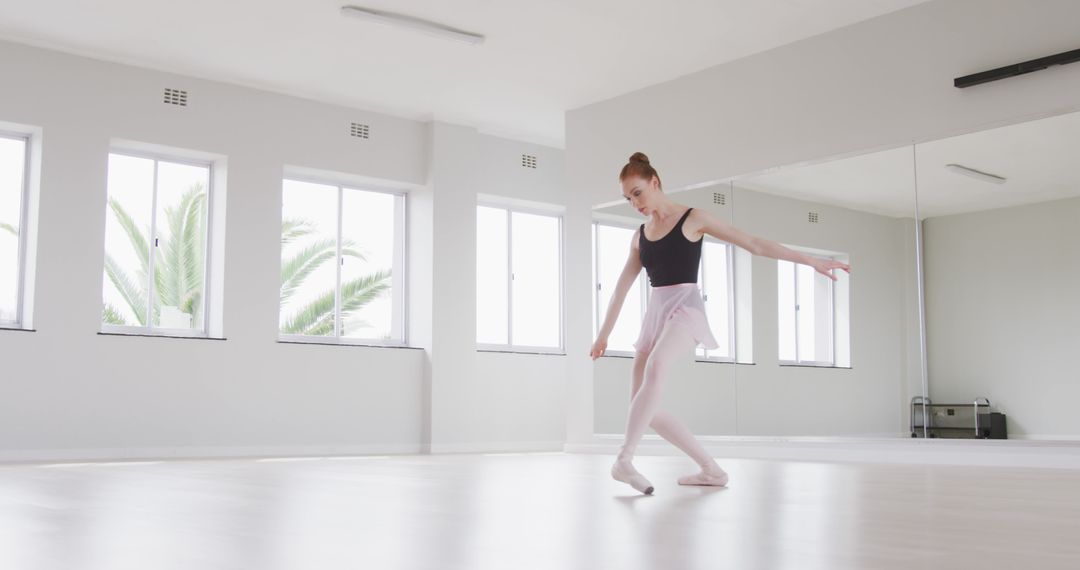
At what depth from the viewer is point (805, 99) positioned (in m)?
7.65

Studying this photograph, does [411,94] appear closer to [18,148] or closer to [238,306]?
[238,306]

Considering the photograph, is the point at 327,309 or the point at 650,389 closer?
the point at 650,389

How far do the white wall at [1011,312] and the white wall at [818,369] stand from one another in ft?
0.75

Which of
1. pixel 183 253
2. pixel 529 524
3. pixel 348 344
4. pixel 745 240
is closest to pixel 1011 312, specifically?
pixel 745 240

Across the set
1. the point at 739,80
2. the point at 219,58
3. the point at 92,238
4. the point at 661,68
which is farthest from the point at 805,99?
the point at 92,238

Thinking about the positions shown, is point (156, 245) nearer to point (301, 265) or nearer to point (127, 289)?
point (127, 289)

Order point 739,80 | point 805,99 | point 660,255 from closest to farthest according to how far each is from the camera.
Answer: point 660,255 < point 805,99 < point 739,80

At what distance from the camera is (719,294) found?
8.23 metres

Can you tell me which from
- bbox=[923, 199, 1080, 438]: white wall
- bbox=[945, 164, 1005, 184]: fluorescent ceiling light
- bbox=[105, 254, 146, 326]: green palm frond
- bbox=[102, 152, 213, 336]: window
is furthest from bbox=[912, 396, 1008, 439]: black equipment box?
bbox=[105, 254, 146, 326]: green palm frond

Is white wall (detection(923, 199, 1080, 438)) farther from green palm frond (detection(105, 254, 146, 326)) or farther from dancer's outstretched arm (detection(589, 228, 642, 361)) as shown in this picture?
green palm frond (detection(105, 254, 146, 326))

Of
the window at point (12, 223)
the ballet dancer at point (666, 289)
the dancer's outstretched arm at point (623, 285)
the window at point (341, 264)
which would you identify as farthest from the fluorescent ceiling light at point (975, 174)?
the window at point (12, 223)

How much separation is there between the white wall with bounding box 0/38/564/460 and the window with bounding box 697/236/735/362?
9.07ft

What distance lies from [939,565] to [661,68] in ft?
22.6

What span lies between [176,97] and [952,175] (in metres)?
6.07
